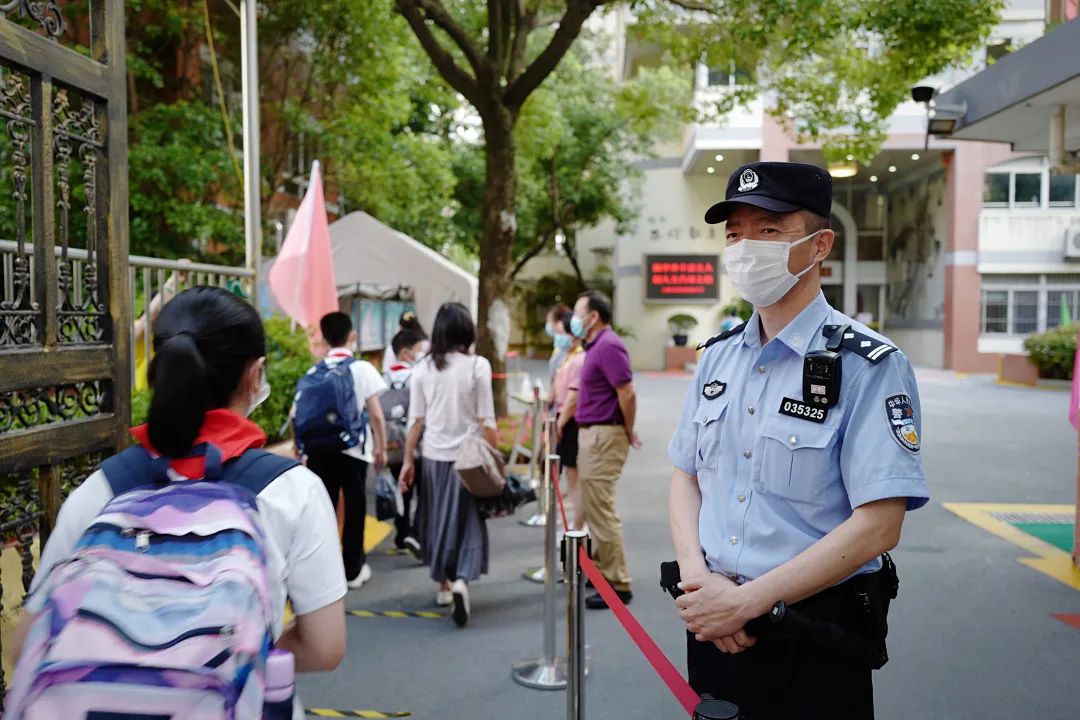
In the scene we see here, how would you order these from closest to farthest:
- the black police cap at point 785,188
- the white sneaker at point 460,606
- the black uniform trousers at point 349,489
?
the black police cap at point 785,188 < the white sneaker at point 460,606 < the black uniform trousers at point 349,489

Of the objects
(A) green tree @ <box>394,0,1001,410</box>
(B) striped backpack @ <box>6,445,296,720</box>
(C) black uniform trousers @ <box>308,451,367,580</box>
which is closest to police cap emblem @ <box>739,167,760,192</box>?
(B) striped backpack @ <box>6,445,296,720</box>

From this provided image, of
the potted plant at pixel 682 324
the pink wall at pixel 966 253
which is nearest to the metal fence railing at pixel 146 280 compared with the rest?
the potted plant at pixel 682 324

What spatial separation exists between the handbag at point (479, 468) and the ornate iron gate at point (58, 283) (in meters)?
2.49

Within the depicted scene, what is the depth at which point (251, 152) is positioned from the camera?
712 cm

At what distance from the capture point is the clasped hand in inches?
81.2

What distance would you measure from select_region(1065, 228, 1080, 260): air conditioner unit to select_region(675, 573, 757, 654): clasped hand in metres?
29.0

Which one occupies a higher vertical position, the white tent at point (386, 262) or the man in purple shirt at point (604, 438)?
the white tent at point (386, 262)

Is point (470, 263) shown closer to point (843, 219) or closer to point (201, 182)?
point (843, 219)

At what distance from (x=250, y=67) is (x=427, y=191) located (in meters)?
12.5

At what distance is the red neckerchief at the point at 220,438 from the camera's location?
5.59ft

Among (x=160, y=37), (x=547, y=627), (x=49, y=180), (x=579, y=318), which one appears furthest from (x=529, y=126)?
(x=49, y=180)

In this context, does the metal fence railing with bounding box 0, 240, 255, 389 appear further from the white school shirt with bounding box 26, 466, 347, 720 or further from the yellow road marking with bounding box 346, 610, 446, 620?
the yellow road marking with bounding box 346, 610, 446, 620

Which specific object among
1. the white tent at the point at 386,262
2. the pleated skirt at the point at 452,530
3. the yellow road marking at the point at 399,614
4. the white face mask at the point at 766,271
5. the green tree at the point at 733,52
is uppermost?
the green tree at the point at 733,52

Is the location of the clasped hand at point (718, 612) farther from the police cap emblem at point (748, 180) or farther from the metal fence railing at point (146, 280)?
the metal fence railing at point (146, 280)
